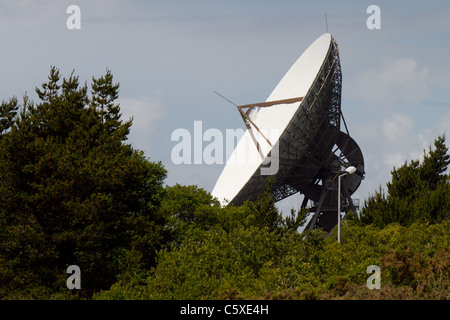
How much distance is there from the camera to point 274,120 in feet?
188

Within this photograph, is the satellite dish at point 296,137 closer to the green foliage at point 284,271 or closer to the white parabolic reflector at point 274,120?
the white parabolic reflector at point 274,120

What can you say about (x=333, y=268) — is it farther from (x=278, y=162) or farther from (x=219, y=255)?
(x=278, y=162)

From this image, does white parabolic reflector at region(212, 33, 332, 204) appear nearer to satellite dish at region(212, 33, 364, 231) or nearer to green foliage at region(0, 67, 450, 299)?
satellite dish at region(212, 33, 364, 231)

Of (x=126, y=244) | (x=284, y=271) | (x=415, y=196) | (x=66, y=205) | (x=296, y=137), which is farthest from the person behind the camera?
(x=415, y=196)

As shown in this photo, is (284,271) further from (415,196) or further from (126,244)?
(415,196)

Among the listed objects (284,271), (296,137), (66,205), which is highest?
(296,137)

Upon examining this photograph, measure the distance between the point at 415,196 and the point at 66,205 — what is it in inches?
1704

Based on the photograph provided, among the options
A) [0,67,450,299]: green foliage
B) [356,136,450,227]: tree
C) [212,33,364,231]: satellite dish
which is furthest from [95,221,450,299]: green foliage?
[356,136,450,227]: tree

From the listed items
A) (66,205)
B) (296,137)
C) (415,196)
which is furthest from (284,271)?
(415,196)

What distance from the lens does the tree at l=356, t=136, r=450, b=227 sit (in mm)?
63500

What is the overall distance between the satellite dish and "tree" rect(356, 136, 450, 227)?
3.72 meters

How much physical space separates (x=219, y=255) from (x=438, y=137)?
5416 cm
